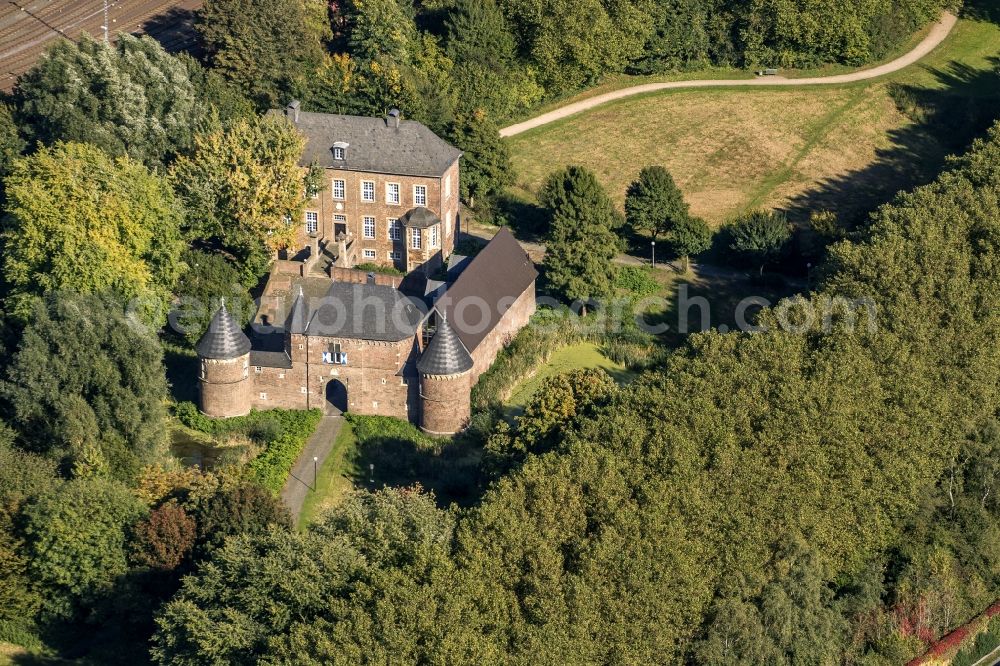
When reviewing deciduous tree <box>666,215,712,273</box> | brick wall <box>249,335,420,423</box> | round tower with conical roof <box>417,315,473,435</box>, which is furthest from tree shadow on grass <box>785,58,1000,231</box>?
brick wall <box>249,335,420,423</box>

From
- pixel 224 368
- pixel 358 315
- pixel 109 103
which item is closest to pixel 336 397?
pixel 358 315

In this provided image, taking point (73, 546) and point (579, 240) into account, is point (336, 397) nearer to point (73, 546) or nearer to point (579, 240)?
point (73, 546)

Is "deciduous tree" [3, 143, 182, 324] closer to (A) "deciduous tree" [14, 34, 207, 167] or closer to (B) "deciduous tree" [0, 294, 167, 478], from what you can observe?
(B) "deciduous tree" [0, 294, 167, 478]

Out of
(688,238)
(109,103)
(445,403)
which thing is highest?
(109,103)

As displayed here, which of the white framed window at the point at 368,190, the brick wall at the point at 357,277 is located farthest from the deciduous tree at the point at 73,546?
the white framed window at the point at 368,190

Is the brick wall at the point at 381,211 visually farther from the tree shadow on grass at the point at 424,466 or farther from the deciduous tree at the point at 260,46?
the tree shadow on grass at the point at 424,466

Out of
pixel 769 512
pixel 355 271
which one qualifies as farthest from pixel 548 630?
pixel 355 271

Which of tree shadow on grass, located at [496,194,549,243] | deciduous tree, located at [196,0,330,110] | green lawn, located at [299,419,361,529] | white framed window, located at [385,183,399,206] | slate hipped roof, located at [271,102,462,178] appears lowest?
green lawn, located at [299,419,361,529]
